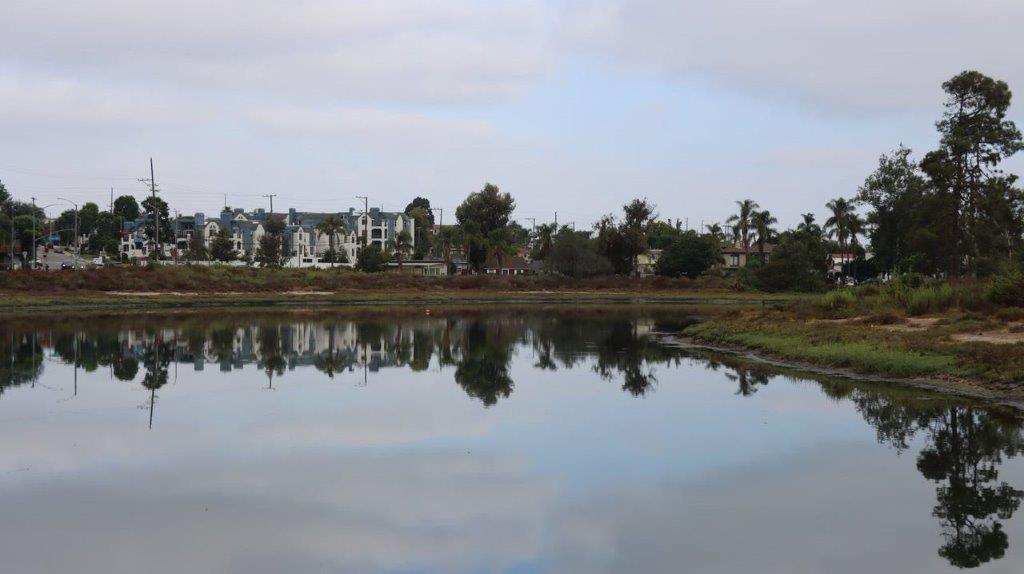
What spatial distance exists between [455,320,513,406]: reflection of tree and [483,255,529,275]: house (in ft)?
292

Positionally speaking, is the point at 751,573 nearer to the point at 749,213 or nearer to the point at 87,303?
the point at 87,303

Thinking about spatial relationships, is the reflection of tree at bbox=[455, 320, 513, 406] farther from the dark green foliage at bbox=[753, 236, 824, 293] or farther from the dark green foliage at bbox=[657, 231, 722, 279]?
the dark green foliage at bbox=[657, 231, 722, 279]

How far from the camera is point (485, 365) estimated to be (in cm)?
3975

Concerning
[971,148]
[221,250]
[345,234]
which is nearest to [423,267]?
[345,234]

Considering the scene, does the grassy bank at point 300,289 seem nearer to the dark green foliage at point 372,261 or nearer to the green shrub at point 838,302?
the dark green foliage at point 372,261

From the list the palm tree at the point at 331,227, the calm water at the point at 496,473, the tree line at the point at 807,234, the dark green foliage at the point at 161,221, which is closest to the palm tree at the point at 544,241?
the tree line at the point at 807,234

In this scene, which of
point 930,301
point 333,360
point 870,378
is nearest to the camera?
point 870,378

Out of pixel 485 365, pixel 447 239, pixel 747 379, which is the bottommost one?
pixel 485 365

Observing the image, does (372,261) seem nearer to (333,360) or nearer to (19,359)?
(333,360)

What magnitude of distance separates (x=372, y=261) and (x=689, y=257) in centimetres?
3986

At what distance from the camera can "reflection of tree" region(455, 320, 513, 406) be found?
103 feet

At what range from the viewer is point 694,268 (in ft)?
418

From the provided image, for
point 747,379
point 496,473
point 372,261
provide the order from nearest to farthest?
1. point 496,473
2. point 747,379
3. point 372,261

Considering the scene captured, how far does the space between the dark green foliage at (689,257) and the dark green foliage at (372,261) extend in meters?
35.8
